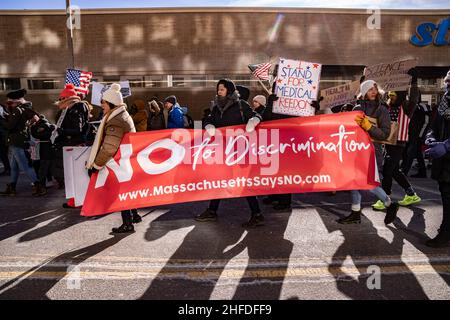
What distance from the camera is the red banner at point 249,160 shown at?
183 inches

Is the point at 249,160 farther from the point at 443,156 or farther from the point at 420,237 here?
the point at 420,237

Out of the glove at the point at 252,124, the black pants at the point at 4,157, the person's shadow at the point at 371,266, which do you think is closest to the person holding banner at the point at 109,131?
the glove at the point at 252,124

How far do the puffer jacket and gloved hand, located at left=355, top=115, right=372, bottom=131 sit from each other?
9.09ft

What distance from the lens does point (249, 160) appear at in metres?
4.80

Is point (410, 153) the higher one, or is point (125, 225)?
point (410, 153)

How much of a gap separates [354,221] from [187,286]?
9.06 feet

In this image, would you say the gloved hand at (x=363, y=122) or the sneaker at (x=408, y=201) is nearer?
the gloved hand at (x=363, y=122)

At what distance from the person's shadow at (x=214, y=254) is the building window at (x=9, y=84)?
16086mm

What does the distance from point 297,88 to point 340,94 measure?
214 cm

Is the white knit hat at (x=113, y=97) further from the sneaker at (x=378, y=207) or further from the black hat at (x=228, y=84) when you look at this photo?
the sneaker at (x=378, y=207)

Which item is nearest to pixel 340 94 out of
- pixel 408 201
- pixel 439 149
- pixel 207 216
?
pixel 408 201

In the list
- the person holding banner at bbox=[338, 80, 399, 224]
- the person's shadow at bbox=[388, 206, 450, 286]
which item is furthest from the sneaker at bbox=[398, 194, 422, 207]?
the person holding banner at bbox=[338, 80, 399, 224]

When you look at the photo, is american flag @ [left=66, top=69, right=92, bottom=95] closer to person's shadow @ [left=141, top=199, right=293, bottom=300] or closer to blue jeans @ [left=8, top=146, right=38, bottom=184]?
blue jeans @ [left=8, top=146, right=38, bottom=184]
